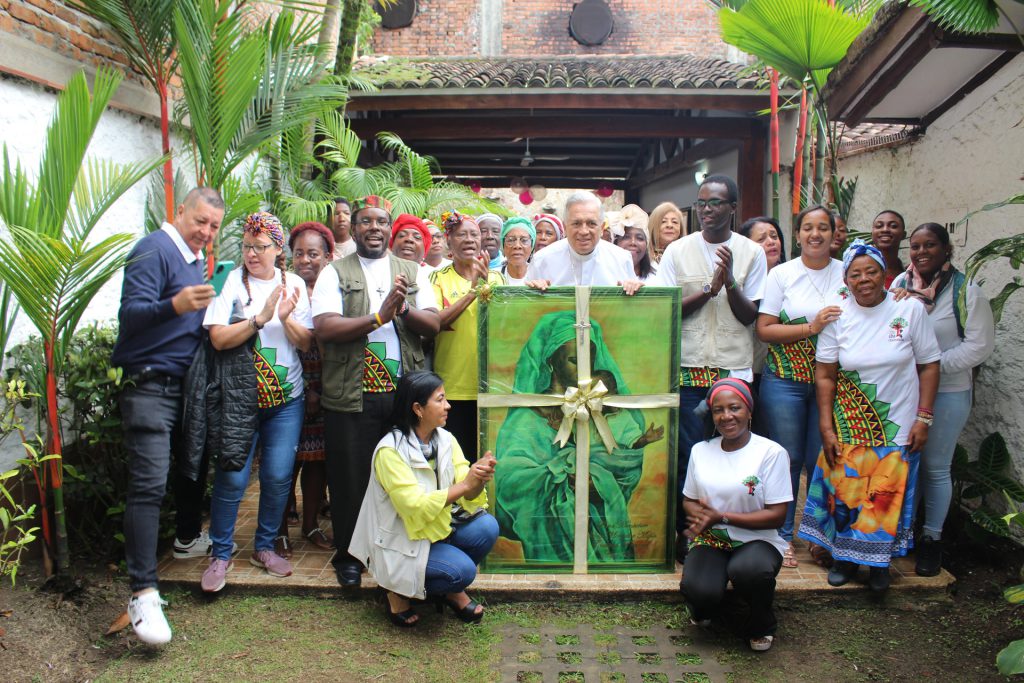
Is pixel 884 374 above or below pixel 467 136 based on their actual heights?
below

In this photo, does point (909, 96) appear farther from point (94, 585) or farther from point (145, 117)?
point (94, 585)

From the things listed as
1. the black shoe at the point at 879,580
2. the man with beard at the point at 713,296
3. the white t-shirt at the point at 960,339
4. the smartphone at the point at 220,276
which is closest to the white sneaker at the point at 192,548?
the smartphone at the point at 220,276

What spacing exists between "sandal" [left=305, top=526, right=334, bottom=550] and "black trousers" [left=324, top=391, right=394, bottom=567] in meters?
0.43

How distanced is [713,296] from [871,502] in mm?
1330

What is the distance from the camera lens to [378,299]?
13.1 ft

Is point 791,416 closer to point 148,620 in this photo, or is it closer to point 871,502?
point 871,502

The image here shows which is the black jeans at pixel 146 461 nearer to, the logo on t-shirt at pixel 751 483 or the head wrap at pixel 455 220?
the head wrap at pixel 455 220

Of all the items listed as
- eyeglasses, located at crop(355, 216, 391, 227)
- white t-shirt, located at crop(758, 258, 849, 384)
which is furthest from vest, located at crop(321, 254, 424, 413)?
white t-shirt, located at crop(758, 258, 849, 384)

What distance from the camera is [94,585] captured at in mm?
3869

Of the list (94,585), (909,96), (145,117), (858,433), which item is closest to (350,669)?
(94,585)

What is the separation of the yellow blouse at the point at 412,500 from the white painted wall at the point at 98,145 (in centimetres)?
202

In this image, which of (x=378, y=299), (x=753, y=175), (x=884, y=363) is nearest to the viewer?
(x=884, y=363)

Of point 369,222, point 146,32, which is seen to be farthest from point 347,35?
point 369,222

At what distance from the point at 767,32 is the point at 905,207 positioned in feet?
6.09
